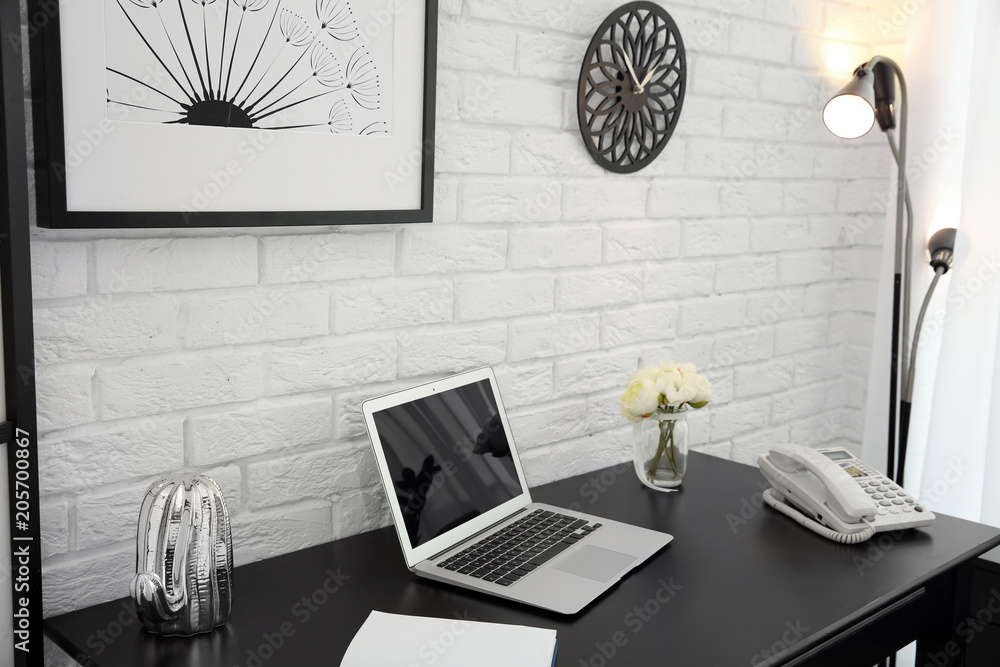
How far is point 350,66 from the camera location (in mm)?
1241

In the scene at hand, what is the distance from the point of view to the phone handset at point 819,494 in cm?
137

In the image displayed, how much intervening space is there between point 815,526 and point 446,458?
1.94 ft

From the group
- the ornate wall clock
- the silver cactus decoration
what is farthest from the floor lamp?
the silver cactus decoration

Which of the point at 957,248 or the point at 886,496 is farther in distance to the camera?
the point at 957,248

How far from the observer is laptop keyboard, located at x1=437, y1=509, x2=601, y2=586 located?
1.21 m

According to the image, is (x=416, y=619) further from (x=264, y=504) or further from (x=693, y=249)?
(x=693, y=249)

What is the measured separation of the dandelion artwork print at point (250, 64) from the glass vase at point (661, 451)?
686 millimetres

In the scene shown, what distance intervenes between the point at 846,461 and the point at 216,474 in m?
1.03

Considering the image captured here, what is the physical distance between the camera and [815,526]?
1.41 m

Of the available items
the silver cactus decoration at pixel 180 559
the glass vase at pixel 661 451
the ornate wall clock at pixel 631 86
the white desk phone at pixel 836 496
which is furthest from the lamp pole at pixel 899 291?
the silver cactus decoration at pixel 180 559

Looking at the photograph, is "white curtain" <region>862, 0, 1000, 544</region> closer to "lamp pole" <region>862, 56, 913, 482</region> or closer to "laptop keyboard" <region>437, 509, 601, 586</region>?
"lamp pole" <region>862, 56, 913, 482</region>

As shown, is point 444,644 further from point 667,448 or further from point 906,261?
point 906,261

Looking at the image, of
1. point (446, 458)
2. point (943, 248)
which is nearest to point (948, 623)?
point (446, 458)

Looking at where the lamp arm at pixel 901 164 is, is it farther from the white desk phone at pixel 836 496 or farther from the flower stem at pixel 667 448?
the flower stem at pixel 667 448
